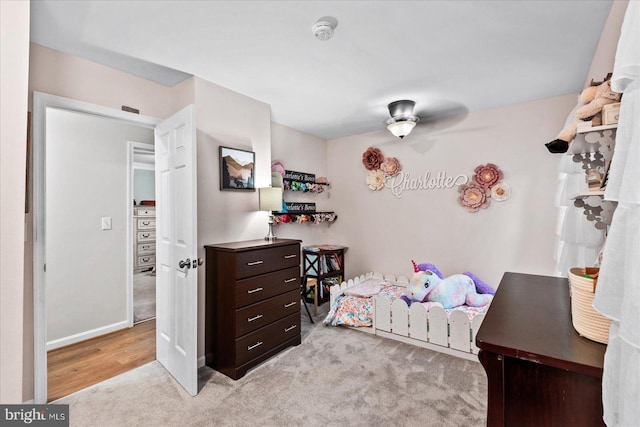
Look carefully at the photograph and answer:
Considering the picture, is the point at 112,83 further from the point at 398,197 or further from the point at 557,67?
the point at 557,67

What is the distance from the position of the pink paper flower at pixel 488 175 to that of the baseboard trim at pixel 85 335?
14.0 ft

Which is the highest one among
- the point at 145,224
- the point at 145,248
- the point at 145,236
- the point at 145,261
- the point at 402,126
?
the point at 402,126

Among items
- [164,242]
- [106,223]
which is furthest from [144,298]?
[164,242]

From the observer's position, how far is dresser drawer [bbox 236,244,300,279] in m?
2.29

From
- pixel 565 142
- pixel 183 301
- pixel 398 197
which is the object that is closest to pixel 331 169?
pixel 398 197

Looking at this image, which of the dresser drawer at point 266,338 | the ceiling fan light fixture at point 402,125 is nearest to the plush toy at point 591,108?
the ceiling fan light fixture at point 402,125

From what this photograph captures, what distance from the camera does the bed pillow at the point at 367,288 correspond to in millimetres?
3230

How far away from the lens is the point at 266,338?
8.16ft

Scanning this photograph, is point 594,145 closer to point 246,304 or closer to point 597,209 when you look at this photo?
point 597,209

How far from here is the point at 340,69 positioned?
89.6 inches

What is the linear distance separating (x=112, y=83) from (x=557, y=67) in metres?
3.50

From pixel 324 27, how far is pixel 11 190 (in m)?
1.64

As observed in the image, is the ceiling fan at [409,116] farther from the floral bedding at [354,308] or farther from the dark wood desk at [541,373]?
the dark wood desk at [541,373]

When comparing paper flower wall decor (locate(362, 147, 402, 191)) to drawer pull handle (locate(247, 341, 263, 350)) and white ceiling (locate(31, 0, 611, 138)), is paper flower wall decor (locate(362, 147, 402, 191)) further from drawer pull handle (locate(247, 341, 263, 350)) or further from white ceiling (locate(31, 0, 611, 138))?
drawer pull handle (locate(247, 341, 263, 350))
